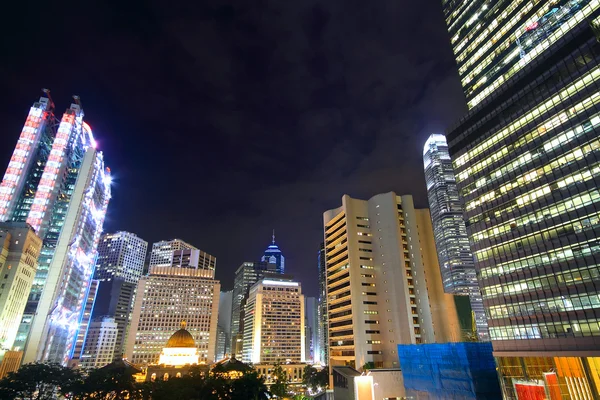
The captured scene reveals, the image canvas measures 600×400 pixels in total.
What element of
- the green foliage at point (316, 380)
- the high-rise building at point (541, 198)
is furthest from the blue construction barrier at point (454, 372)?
the green foliage at point (316, 380)

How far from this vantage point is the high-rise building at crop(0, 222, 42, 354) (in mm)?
96375

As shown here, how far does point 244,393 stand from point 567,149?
68.1 m

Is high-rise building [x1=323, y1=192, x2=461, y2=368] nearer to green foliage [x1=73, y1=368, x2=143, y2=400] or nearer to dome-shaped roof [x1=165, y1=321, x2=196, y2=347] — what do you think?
dome-shaped roof [x1=165, y1=321, x2=196, y2=347]

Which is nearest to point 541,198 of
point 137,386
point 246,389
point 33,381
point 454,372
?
A: point 454,372

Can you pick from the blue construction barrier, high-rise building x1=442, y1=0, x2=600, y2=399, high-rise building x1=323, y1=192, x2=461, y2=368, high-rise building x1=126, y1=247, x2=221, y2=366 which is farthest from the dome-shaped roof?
high-rise building x1=442, y1=0, x2=600, y2=399

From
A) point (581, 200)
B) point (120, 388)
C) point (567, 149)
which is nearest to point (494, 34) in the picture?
point (567, 149)

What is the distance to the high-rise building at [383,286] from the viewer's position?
109m

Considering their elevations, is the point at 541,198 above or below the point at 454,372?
above

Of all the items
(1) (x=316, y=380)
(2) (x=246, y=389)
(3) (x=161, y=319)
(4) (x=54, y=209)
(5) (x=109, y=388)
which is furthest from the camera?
(3) (x=161, y=319)

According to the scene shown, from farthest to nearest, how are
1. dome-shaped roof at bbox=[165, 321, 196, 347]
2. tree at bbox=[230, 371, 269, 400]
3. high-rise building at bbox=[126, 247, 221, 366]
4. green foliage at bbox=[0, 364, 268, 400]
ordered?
high-rise building at bbox=[126, 247, 221, 366]
dome-shaped roof at bbox=[165, 321, 196, 347]
tree at bbox=[230, 371, 269, 400]
green foliage at bbox=[0, 364, 268, 400]

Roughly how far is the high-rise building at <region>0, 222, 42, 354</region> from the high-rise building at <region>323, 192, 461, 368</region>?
98.7 metres

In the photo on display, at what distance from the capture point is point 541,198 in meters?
60.0

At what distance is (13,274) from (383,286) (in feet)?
370

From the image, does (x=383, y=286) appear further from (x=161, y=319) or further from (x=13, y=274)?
(x=161, y=319)
